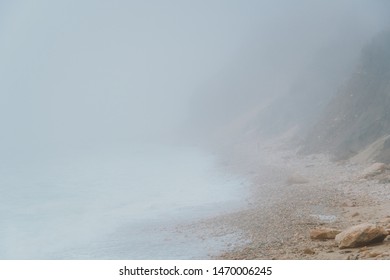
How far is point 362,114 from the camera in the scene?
5297 centimetres

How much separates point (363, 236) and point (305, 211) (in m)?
10.7

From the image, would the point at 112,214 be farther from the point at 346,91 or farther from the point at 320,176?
the point at 346,91

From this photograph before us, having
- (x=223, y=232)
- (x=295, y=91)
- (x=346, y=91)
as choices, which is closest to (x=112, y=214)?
(x=223, y=232)

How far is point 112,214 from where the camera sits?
3669 centimetres

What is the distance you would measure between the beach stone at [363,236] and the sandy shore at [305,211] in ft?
1.40

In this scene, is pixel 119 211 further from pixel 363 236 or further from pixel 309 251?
pixel 363 236

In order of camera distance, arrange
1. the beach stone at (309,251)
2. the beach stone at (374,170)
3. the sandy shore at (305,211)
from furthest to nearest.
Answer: the beach stone at (374,170)
the sandy shore at (305,211)
the beach stone at (309,251)

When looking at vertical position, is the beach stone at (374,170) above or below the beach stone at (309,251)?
above

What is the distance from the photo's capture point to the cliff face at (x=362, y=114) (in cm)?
4622

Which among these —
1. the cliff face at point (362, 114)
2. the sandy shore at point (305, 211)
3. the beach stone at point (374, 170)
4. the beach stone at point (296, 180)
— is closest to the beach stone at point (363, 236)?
the sandy shore at point (305, 211)

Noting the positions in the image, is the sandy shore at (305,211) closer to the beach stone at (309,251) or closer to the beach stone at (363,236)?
the beach stone at (309,251)

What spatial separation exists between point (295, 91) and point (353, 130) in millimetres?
41053
